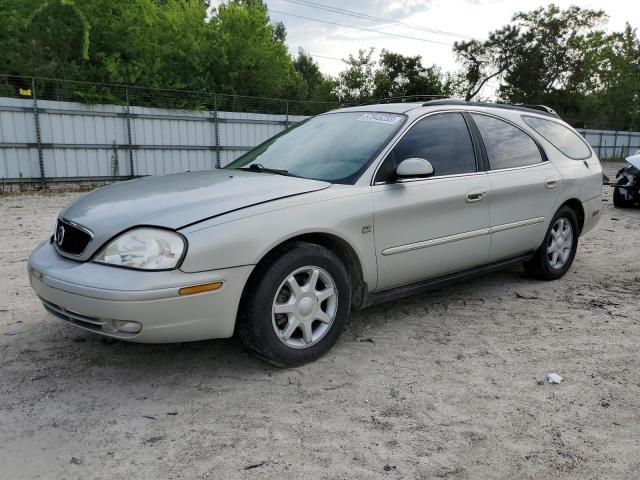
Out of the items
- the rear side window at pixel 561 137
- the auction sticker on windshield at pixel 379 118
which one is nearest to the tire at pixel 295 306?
the auction sticker on windshield at pixel 379 118

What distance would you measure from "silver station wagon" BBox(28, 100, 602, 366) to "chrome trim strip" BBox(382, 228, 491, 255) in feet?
0.05

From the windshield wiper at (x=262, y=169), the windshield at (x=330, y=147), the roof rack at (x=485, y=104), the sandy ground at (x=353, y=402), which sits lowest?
the sandy ground at (x=353, y=402)

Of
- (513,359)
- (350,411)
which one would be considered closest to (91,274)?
(350,411)

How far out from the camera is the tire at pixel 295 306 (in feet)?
9.32

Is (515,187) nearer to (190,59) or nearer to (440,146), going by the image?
(440,146)

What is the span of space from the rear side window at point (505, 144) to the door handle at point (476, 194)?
1.02 feet

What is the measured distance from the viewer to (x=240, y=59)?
69.1ft

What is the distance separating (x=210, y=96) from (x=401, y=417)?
14863 millimetres

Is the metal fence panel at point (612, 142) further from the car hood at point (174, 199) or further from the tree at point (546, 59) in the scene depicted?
the car hood at point (174, 199)

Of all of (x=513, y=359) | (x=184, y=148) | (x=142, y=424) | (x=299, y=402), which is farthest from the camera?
(x=184, y=148)

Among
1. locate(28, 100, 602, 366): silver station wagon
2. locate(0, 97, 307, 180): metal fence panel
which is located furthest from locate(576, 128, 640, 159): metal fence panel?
locate(28, 100, 602, 366): silver station wagon

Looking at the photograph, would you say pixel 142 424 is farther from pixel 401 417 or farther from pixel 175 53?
pixel 175 53

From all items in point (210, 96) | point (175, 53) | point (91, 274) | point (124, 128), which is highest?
point (175, 53)

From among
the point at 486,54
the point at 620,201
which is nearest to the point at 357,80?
the point at 486,54
